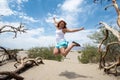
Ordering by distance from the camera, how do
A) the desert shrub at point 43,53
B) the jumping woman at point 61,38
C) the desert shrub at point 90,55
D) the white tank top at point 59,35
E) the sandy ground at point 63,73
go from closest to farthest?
the jumping woman at point 61,38 → the white tank top at point 59,35 → the sandy ground at point 63,73 → the desert shrub at point 90,55 → the desert shrub at point 43,53

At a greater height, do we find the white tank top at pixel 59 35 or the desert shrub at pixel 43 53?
the white tank top at pixel 59 35

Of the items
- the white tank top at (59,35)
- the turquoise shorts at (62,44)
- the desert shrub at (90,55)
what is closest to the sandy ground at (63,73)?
the turquoise shorts at (62,44)

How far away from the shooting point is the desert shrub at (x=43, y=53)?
19.2 metres

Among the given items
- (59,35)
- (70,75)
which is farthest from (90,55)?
(59,35)

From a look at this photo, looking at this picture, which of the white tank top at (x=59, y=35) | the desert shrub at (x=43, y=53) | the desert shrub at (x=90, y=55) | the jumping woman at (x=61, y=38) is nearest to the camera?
the jumping woman at (x=61, y=38)

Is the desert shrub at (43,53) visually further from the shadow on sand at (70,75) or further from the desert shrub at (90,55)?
the shadow on sand at (70,75)

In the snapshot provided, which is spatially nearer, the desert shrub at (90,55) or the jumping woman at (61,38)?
the jumping woman at (61,38)

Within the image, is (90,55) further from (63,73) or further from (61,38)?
(61,38)

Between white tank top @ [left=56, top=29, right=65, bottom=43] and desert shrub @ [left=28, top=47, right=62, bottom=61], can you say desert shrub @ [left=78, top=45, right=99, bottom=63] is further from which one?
white tank top @ [left=56, top=29, right=65, bottom=43]

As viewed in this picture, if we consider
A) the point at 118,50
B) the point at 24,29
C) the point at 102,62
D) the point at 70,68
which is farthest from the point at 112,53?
the point at 24,29

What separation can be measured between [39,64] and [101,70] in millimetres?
3356

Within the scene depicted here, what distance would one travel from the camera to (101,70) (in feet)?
38.9

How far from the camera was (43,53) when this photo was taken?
19.5 m

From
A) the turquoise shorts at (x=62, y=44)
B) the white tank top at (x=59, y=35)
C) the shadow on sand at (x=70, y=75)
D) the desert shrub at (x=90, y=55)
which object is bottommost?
the shadow on sand at (x=70, y=75)
